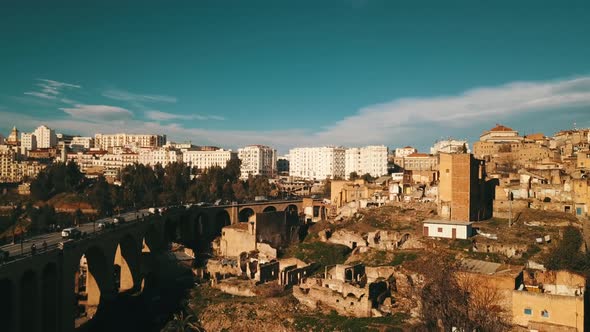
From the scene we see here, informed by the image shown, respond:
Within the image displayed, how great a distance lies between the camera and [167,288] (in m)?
37.3

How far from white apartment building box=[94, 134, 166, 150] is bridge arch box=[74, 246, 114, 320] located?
133 m

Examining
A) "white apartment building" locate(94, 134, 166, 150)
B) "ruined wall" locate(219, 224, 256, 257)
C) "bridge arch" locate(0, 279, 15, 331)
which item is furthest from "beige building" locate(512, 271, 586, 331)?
"white apartment building" locate(94, 134, 166, 150)

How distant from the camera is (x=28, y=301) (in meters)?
23.7

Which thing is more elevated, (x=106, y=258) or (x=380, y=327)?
(x=106, y=258)

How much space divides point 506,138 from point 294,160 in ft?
193

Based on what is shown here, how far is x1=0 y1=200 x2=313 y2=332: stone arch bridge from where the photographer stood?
2251 cm

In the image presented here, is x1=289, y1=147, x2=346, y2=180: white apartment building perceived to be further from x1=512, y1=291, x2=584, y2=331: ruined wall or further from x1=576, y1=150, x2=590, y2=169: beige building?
x1=512, y1=291, x2=584, y2=331: ruined wall

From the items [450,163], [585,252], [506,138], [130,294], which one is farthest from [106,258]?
[506,138]

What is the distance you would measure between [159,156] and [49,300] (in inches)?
3958

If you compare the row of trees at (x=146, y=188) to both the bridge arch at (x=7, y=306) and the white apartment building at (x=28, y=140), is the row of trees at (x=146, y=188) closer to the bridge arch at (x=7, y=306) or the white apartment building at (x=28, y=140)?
the bridge arch at (x=7, y=306)

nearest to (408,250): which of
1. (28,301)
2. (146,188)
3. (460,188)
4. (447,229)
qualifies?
(447,229)

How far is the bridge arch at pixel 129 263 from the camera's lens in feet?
128

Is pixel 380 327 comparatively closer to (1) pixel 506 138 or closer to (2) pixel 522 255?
(2) pixel 522 255

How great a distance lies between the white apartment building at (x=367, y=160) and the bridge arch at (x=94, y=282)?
78.6 m
